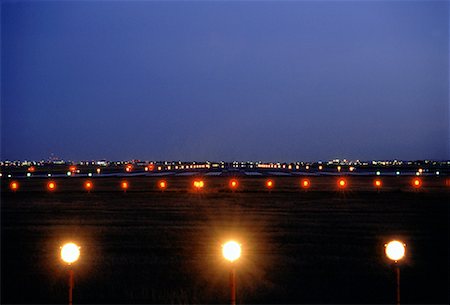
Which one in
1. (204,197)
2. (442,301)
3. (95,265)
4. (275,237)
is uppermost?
(204,197)

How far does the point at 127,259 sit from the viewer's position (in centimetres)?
1571

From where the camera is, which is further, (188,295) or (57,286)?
(57,286)

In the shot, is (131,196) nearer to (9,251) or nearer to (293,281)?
(9,251)

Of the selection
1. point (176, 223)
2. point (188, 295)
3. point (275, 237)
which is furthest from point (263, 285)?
point (176, 223)

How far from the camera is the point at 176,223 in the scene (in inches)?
916

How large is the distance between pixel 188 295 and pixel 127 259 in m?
4.45

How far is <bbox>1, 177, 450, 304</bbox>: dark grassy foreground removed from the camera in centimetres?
1212

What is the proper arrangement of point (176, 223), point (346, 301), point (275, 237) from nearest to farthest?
1. point (346, 301)
2. point (275, 237)
3. point (176, 223)

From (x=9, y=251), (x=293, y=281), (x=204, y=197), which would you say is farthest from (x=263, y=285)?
(x=204, y=197)

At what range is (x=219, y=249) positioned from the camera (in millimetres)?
16938

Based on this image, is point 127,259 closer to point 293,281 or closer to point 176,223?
point 293,281

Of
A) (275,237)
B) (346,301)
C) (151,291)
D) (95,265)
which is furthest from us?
(275,237)

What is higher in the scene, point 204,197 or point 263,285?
point 204,197

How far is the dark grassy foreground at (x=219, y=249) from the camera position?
12.1 metres
